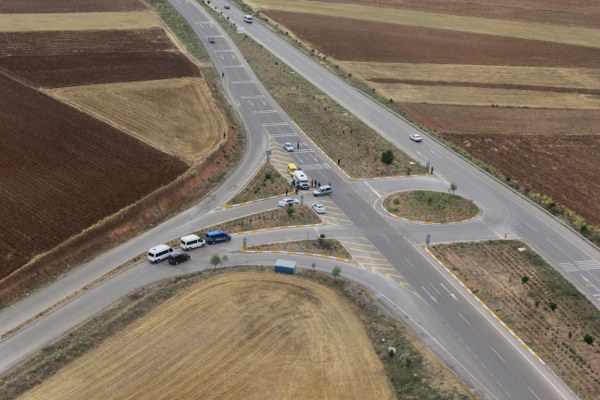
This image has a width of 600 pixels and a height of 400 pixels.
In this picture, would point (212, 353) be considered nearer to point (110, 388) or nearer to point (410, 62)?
point (110, 388)

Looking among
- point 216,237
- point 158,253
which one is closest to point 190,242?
point 216,237

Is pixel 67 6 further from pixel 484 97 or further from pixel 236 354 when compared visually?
pixel 236 354

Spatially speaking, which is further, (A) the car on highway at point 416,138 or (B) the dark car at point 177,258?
(A) the car on highway at point 416,138

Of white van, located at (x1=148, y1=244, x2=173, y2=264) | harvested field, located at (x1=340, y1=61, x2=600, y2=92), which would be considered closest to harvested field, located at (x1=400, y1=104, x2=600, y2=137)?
harvested field, located at (x1=340, y1=61, x2=600, y2=92)

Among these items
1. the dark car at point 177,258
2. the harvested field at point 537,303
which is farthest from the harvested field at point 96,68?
the harvested field at point 537,303

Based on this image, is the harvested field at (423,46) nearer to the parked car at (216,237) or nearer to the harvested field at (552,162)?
the harvested field at (552,162)
